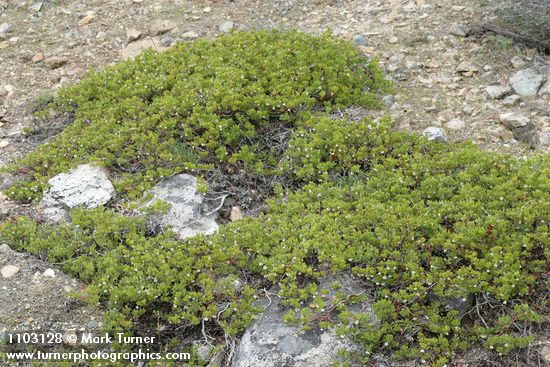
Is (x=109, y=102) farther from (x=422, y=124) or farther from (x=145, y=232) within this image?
(x=422, y=124)

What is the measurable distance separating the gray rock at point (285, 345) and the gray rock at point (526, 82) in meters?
2.91

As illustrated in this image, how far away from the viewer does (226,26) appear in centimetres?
720

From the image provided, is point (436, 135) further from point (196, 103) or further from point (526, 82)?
point (196, 103)

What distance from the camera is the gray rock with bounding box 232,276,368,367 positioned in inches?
151

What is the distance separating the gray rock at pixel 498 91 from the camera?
19.1ft

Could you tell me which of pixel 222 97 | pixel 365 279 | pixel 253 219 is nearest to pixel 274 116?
pixel 222 97

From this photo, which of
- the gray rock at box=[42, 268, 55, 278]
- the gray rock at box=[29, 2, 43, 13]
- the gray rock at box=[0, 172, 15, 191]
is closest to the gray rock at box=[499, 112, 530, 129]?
the gray rock at box=[42, 268, 55, 278]

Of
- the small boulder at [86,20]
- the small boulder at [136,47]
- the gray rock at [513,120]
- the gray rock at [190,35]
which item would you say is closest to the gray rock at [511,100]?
the gray rock at [513,120]

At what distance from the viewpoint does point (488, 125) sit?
5523 mm

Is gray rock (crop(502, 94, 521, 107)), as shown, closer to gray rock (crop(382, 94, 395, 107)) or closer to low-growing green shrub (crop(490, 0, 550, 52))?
low-growing green shrub (crop(490, 0, 550, 52))

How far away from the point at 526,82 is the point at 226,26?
3.31 meters

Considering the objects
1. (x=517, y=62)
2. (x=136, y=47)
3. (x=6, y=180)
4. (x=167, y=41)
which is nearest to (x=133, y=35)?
(x=136, y=47)

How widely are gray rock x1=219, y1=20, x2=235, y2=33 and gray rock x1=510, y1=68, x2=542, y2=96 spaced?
3.10 meters

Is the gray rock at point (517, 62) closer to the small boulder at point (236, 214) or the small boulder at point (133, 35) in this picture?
the small boulder at point (236, 214)
